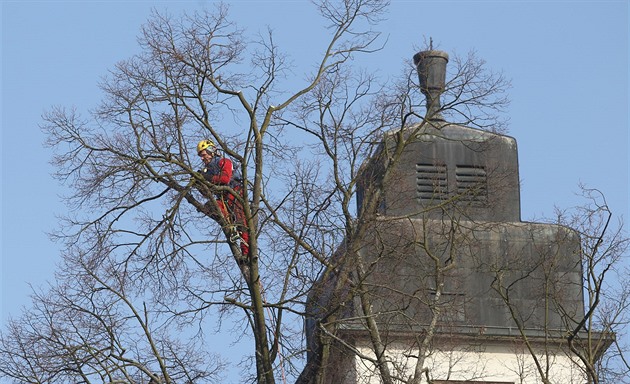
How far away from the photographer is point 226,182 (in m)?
23.5

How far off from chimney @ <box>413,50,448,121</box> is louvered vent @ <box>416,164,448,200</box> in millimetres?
3124

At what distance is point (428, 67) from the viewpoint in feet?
82.3

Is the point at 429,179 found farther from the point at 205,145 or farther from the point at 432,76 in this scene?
the point at 205,145

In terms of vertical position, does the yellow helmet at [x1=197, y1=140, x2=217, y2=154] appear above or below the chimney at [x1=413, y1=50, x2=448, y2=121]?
below

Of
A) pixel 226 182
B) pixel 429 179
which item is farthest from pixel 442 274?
pixel 429 179

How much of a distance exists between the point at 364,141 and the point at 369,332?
2560mm

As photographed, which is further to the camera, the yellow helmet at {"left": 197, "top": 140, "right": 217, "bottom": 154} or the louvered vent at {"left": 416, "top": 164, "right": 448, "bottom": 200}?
the louvered vent at {"left": 416, "top": 164, "right": 448, "bottom": 200}

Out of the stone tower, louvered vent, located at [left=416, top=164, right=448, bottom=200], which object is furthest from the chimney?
louvered vent, located at [left=416, top=164, right=448, bottom=200]

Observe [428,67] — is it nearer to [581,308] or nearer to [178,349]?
[178,349]

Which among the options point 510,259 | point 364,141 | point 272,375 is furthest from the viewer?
point 510,259

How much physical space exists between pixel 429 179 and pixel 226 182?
895cm

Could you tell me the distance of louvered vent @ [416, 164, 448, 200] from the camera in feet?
101

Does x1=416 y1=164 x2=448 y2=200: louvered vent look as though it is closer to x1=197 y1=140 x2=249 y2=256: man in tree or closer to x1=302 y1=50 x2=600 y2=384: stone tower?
x1=302 y1=50 x2=600 y2=384: stone tower

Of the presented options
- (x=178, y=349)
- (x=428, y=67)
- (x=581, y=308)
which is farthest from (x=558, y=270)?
(x=178, y=349)
